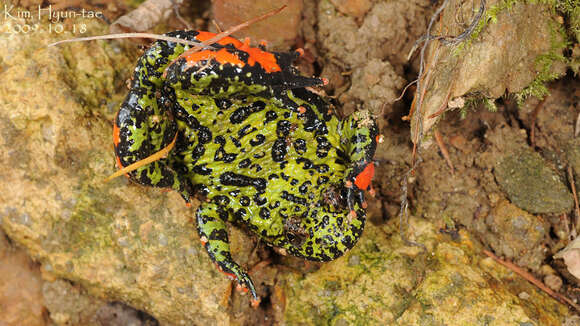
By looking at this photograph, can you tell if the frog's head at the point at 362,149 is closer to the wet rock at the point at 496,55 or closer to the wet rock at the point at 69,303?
the wet rock at the point at 496,55

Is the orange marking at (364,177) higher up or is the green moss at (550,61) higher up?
the green moss at (550,61)

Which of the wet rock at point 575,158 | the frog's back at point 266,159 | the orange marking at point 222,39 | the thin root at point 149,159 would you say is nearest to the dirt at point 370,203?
the wet rock at point 575,158

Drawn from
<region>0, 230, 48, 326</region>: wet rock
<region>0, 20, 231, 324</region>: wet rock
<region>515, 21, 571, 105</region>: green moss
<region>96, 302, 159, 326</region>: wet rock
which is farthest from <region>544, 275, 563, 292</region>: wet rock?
<region>0, 230, 48, 326</region>: wet rock

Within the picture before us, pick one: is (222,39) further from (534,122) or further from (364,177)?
(534,122)

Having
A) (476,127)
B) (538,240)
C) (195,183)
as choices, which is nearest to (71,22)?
(195,183)

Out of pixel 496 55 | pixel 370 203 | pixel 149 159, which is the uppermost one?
pixel 496 55

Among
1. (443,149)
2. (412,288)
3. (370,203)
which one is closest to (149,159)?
(370,203)

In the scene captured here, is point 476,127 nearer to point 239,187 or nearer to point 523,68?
point 523,68
